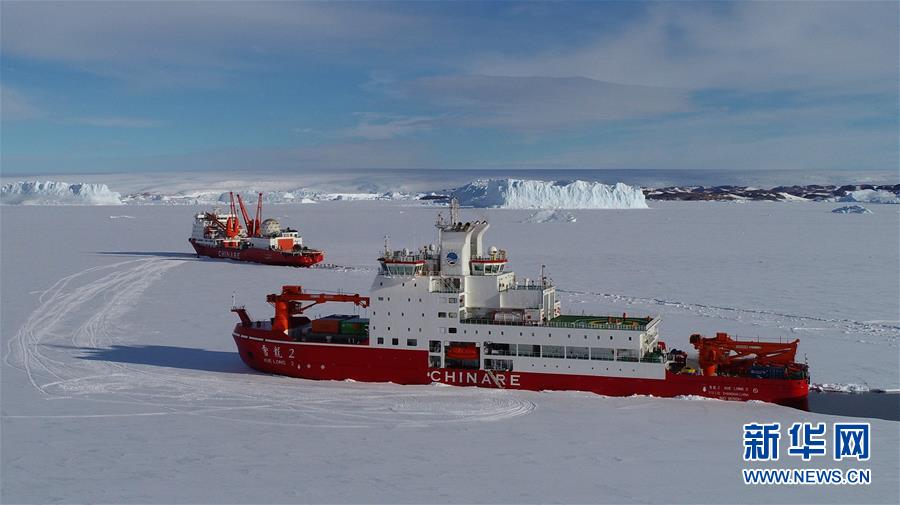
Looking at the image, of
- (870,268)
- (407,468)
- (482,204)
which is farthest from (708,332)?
(482,204)

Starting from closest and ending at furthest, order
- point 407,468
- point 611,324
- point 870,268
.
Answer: point 407,468 → point 611,324 → point 870,268

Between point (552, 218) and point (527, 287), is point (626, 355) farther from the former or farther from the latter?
point (552, 218)

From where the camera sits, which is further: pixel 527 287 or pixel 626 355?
pixel 527 287

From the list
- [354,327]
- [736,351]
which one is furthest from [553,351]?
[354,327]

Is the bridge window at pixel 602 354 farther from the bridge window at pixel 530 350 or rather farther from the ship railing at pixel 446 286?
the ship railing at pixel 446 286

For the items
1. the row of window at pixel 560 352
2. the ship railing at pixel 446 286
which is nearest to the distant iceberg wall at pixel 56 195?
the ship railing at pixel 446 286

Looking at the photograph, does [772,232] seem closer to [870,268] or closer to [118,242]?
[870,268]
